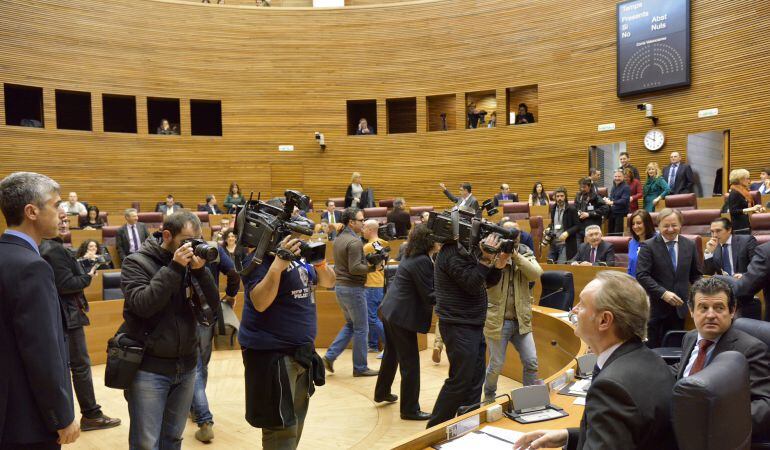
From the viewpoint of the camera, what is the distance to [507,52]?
1286 cm

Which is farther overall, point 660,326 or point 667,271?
point 660,326

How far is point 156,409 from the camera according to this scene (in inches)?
99.4

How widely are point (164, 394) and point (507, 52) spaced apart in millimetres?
11902

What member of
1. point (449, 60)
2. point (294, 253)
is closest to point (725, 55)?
point (449, 60)

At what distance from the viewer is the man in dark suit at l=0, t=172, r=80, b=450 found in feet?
5.81

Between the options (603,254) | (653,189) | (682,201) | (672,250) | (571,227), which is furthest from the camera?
(653,189)

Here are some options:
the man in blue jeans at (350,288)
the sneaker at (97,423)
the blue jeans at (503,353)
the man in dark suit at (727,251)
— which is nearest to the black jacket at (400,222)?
the man in blue jeans at (350,288)

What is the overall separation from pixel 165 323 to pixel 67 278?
5.87 feet

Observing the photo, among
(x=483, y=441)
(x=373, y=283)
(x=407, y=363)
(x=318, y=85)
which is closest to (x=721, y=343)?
(x=483, y=441)

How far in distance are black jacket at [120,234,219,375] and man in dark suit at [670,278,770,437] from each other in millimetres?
2168

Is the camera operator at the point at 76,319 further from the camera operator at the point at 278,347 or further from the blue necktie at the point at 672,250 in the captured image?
Answer: the blue necktie at the point at 672,250

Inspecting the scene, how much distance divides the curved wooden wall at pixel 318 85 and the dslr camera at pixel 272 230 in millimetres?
10427

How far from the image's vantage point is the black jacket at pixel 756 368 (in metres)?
2.11

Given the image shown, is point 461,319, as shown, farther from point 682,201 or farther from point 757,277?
point 682,201
